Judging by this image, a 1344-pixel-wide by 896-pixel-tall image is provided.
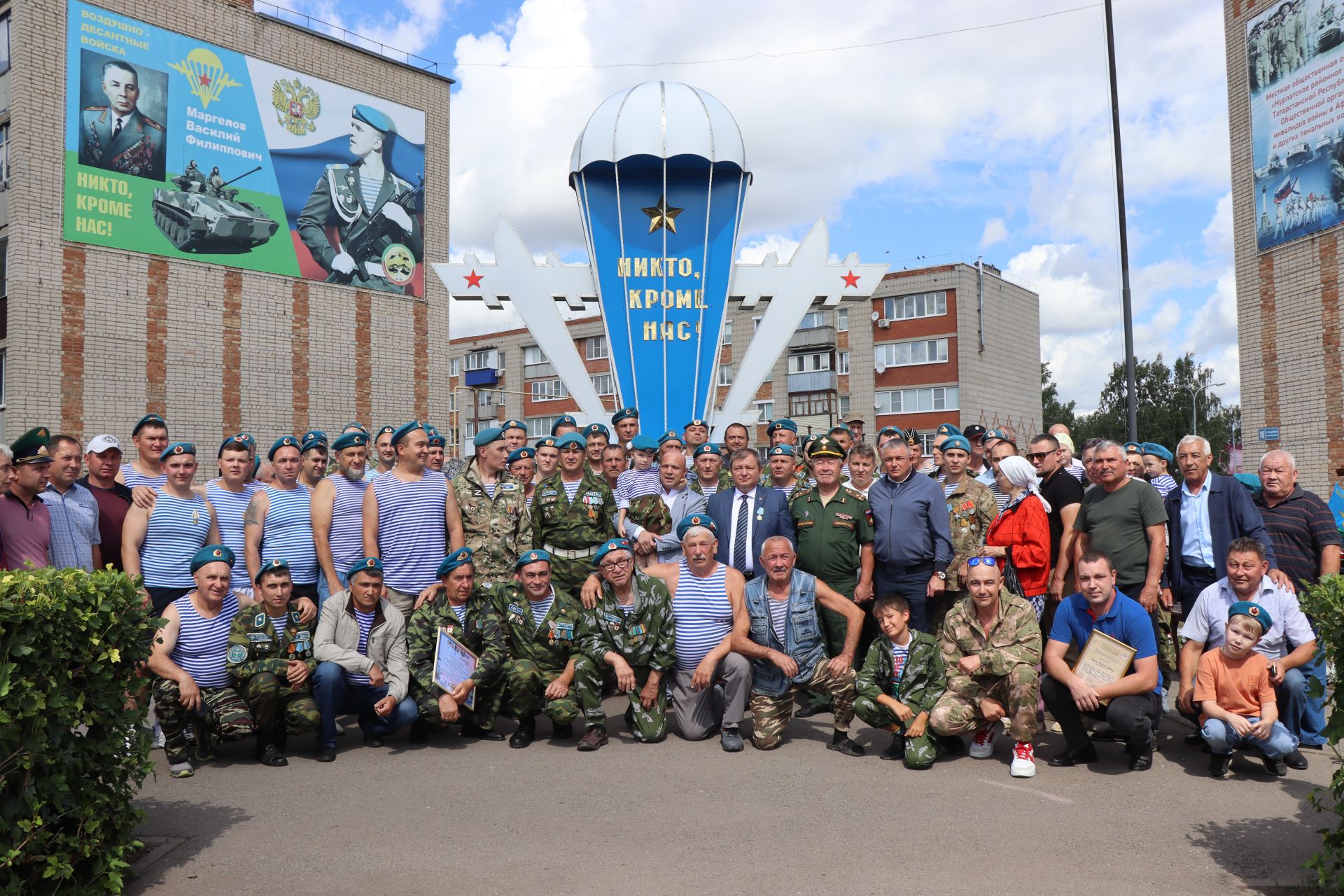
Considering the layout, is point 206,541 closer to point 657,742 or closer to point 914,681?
point 657,742

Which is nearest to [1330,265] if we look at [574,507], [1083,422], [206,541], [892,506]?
[892,506]

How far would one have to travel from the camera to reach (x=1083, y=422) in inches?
2467

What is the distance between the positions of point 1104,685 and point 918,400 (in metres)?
39.3

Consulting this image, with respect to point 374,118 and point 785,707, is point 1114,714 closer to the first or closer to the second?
point 785,707

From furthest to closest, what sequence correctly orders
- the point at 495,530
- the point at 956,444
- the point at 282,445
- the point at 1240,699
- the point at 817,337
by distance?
the point at 817,337, the point at 956,444, the point at 495,530, the point at 282,445, the point at 1240,699

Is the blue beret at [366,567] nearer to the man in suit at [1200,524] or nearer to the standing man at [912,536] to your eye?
the standing man at [912,536]

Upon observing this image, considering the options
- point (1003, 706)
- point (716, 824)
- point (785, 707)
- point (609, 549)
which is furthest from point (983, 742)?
point (609, 549)

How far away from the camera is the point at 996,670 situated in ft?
17.9

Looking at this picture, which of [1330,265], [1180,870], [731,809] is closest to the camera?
[1180,870]

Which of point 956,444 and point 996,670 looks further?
point 956,444

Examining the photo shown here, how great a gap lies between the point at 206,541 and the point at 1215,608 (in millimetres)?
5957

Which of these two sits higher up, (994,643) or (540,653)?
(994,643)

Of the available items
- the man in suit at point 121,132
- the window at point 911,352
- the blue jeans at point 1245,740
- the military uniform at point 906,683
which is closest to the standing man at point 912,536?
the military uniform at point 906,683

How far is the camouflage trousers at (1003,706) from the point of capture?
530 cm
